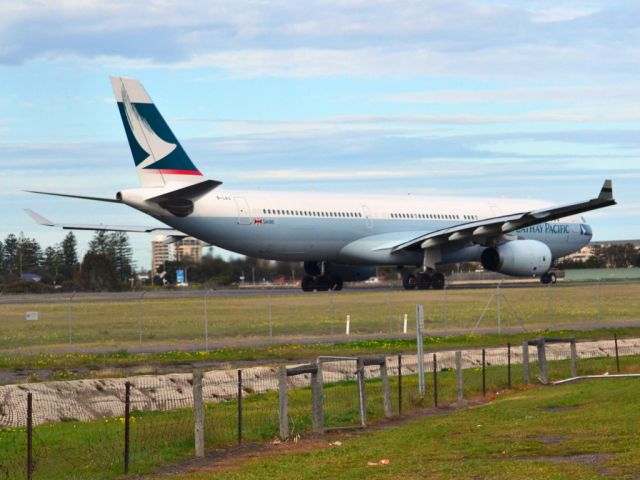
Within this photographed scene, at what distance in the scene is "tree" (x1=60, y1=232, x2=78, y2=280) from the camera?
108125 millimetres

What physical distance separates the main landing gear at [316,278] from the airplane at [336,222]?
5 cm

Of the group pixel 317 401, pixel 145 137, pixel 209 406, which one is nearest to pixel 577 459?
pixel 317 401

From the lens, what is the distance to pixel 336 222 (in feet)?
182

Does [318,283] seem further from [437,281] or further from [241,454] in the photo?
[241,454]

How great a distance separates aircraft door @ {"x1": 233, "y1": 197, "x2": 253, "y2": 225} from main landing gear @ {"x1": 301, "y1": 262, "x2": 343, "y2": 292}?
8.06m

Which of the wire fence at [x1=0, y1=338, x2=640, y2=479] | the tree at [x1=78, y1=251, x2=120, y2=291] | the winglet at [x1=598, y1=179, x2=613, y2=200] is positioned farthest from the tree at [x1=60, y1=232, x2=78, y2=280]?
the wire fence at [x1=0, y1=338, x2=640, y2=479]

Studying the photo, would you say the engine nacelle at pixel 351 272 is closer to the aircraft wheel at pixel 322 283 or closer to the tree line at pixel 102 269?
the aircraft wheel at pixel 322 283

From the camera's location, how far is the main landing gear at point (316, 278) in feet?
195

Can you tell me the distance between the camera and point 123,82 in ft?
157

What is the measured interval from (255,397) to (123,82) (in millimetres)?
28993

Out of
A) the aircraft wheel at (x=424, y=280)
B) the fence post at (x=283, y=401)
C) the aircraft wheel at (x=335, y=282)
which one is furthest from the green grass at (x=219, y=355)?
the aircraft wheel at (x=335, y=282)

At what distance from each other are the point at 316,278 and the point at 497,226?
1012cm

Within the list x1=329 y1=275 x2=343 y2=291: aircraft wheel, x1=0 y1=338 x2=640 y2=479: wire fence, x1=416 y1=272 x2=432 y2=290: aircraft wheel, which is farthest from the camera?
x1=329 y1=275 x2=343 y2=291: aircraft wheel

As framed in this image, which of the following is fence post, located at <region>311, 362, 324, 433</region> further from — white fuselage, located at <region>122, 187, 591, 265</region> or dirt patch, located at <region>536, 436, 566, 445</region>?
white fuselage, located at <region>122, 187, 591, 265</region>
